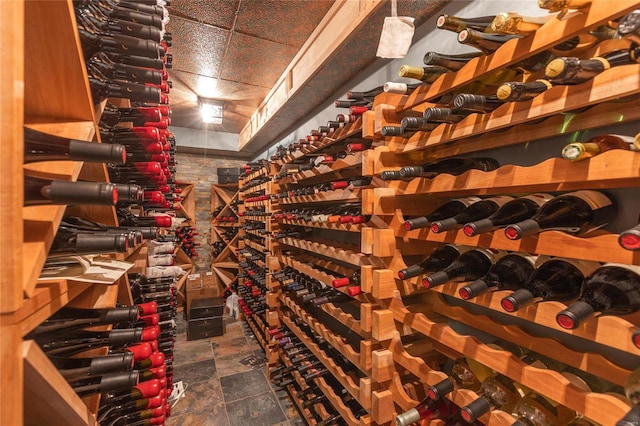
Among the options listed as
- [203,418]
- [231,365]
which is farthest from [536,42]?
[231,365]

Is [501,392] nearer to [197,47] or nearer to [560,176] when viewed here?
[560,176]

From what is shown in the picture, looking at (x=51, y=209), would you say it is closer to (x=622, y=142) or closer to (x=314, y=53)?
(x=622, y=142)

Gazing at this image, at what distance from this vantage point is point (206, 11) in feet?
4.92

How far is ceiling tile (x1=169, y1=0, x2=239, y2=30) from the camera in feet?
4.71

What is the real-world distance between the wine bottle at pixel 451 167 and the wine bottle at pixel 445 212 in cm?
10

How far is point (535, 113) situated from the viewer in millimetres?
606

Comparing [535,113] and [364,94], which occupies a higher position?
[364,94]

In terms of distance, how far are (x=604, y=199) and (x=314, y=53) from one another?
1528 mm

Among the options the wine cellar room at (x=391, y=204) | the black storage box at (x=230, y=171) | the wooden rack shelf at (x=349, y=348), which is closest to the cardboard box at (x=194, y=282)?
the black storage box at (x=230, y=171)

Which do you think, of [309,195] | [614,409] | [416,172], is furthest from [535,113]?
[309,195]

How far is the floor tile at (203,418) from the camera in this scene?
6.52ft

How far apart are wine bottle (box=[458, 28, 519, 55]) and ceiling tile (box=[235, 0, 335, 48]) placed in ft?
3.43

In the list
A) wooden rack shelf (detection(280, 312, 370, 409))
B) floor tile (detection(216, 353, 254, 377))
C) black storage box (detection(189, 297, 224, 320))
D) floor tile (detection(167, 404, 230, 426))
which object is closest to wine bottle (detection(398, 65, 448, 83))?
wooden rack shelf (detection(280, 312, 370, 409))

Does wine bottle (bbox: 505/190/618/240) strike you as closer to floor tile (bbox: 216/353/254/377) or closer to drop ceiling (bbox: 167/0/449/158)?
drop ceiling (bbox: 167/0/449/158)
